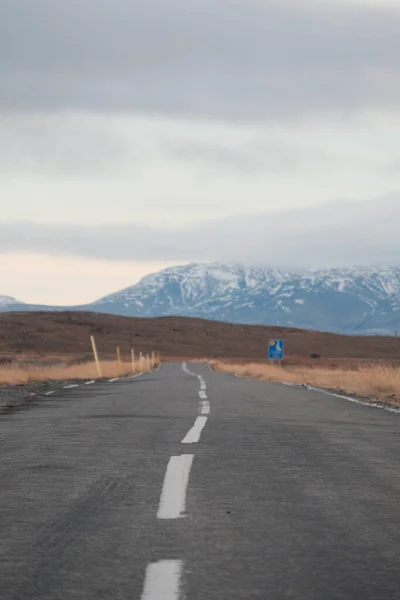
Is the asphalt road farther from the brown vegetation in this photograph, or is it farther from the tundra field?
the brown vegetation

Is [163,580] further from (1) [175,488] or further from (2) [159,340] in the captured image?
(2) [159,340]

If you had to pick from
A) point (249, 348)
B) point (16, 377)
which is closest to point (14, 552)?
point (16, 377)

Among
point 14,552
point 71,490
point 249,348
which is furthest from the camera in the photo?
point 249,348

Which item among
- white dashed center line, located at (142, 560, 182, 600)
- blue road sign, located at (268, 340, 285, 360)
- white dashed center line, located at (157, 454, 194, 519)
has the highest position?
blue road sign, located at (268, 340, 285, 360)

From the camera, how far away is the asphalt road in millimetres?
5152

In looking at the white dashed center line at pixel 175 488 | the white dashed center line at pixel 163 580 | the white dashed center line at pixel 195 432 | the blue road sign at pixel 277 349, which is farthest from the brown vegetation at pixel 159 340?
the white dashed center line at pixel 163 580

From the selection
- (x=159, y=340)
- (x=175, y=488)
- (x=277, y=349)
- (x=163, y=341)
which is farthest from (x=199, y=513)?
(x=159, y=340)

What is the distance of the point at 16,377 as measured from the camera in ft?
115

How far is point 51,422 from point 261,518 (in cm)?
909

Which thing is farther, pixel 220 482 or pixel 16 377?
pixel 16 377

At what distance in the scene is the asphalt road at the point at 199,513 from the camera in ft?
16.9

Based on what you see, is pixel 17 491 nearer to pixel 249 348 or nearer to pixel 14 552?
pixel 14 552

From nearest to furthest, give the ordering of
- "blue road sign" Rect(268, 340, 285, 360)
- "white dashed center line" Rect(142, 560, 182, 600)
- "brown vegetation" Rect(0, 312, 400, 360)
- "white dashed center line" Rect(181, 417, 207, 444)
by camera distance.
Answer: "white dashed center line" Rect(142, 560, 182, 600), "white dashed center line" Rect(181, 417, 207, 444), "blue road sign" Rect(268, 340, 285, 360), "brown vegetation" Rect(0, 312, 400, 360)

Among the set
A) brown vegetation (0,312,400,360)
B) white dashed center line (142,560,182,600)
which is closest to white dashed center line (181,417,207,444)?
white dashed center line (142,560,182,600)
